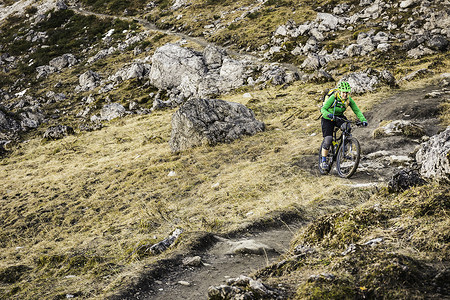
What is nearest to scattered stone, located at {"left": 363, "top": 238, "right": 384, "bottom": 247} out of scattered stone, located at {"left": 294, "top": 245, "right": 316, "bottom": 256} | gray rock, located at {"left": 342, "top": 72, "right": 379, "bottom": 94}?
scattered stone, located at {"left": 294, "top": 245, "right": 316, "bottom": 256}

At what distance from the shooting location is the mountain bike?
8.43m

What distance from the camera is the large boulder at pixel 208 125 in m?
16.8

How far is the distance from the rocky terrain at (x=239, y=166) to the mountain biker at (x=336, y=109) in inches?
59.0

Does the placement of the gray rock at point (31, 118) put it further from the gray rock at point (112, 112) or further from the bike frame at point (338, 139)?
the bike frame at point (338, 139)

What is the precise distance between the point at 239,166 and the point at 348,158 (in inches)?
211

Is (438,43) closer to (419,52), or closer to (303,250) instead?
(419,52)

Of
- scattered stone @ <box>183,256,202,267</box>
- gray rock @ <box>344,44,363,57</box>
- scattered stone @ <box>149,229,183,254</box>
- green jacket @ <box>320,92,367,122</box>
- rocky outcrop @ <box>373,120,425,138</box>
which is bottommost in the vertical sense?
rocky outcrop @ <box>373,120,425,138</box>

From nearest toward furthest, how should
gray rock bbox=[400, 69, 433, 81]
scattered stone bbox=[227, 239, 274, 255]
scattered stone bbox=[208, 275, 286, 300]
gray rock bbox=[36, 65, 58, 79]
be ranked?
scattered stone bbox=[208, 275, 286, 300], scattered stone bbox=[227, 239, 274, 255], gray rock bbox=[400, 69, 433, 81], gray rock bbox=[36, 65, 58, 79]

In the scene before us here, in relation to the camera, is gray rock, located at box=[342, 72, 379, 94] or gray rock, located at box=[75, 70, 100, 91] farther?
gray rock, located at box=[75, 70, 100, 91]

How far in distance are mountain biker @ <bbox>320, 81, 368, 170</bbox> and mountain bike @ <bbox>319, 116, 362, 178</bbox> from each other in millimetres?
207

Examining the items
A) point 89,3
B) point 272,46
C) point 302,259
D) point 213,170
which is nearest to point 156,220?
point 213,170

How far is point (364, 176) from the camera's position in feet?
29.5

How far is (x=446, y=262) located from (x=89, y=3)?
84.7 meters

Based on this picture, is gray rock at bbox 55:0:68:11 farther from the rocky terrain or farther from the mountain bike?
the mountain bike
